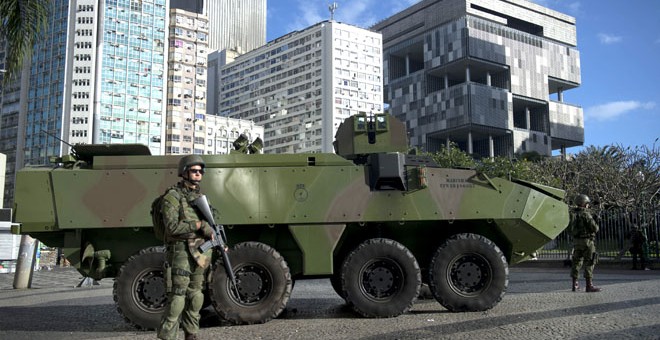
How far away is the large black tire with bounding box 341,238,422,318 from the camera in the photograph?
24.1 ft

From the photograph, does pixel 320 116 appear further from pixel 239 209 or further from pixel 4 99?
pixel 239 209

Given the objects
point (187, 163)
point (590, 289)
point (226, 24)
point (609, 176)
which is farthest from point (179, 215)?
point (226, 24)

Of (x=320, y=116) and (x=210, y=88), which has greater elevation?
(x=210, y=88)

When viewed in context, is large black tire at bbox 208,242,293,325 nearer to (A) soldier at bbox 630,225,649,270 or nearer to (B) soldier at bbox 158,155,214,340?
(B) soldier at bbox 158,155,214,340

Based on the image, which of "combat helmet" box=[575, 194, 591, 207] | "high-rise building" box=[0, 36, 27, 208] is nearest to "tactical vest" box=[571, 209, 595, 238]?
"combat helmet" box=[575, 194, 591, 207]

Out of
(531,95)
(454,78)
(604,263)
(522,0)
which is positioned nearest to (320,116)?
(454,78)

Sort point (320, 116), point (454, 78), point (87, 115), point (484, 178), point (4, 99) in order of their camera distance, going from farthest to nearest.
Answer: point (320, 116) → point (454, 78) → point (4, 99) → point (87, 115) → point (484, 178)

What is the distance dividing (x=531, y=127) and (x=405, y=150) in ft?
343

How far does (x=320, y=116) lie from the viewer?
11569cm

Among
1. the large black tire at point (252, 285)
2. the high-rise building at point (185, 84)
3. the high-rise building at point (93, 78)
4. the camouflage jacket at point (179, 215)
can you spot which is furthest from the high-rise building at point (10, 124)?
the camouflage jacket at point (179, 215)

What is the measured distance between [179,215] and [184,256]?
1.20 ft

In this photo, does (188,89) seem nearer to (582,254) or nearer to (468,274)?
(582,254)

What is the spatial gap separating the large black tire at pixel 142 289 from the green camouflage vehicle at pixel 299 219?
12 millimetres

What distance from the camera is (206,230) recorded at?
5383mm
